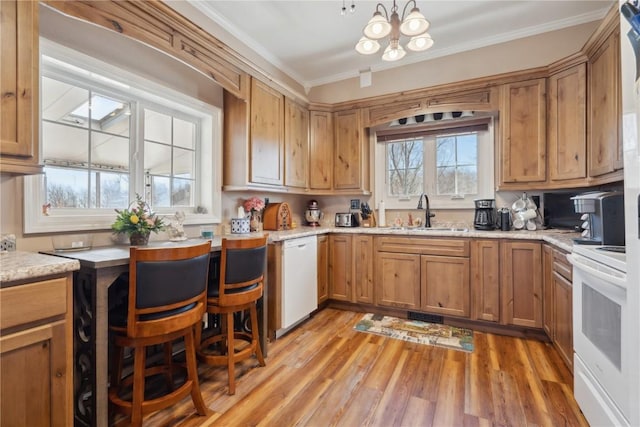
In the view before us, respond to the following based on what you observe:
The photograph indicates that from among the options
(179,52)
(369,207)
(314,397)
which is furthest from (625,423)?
(179,52)

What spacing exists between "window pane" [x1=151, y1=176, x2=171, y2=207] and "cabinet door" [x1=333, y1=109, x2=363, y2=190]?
1.90m

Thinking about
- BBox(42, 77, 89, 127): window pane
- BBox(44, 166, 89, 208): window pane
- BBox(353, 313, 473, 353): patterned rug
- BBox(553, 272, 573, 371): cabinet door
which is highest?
BBox(42, 77, 89, 127): window pane

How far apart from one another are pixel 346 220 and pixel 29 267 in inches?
114

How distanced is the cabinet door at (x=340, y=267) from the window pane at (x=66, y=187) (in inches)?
87.5

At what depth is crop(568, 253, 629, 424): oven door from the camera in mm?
1204

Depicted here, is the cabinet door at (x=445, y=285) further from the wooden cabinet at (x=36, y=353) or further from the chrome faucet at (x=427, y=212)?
the wooden cabinet at (x=36, y=353)

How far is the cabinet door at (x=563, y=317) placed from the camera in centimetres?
189

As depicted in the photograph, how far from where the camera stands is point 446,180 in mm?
3383

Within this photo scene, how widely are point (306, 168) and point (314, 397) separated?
2431mm

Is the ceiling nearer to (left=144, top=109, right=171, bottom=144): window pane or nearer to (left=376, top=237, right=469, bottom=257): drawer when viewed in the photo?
(left=144, top=109, right=171, bottom=144): window pane

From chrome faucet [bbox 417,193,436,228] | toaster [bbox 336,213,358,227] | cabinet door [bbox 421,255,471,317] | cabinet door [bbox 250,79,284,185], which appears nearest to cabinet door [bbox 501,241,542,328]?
cabinet door [bbox 421,255,471,317]

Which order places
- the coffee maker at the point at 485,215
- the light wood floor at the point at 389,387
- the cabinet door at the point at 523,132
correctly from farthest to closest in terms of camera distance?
1. the coffee maker at the point at 485,215
2. the cabinet door at the point at 523,132
3. the light wood floor at the point at 389,387

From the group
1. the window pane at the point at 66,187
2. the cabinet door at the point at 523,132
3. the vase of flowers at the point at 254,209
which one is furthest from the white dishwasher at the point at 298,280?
the cabinet door at the point at 523,132

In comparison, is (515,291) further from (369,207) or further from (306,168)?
(306,168)
